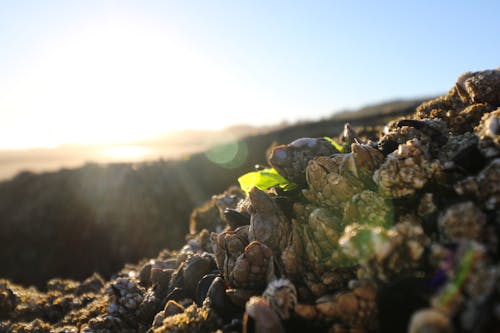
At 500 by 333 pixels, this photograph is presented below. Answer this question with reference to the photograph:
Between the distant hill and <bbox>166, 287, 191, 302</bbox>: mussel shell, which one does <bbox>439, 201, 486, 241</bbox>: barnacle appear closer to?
<bbox>166, 287, 191, 302</bbox>: mussel shell

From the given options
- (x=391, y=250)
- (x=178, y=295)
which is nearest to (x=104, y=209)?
(x=178, y=295)

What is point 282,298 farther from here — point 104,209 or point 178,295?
point 104,209

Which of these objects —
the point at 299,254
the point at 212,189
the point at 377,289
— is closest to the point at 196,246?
the point at 299,254

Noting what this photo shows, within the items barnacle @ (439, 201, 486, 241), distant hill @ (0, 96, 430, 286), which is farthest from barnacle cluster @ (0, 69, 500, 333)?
distant hill @ (0, 96, 430, 286)

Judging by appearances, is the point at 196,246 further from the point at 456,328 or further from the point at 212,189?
the point at 212,189

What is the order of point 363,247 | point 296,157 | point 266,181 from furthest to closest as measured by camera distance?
1. point 266,181
2. point 296,157
3. point 363,247

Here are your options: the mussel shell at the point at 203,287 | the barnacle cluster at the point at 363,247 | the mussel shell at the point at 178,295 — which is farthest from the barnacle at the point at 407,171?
the mussel shell at the point at 178,295
